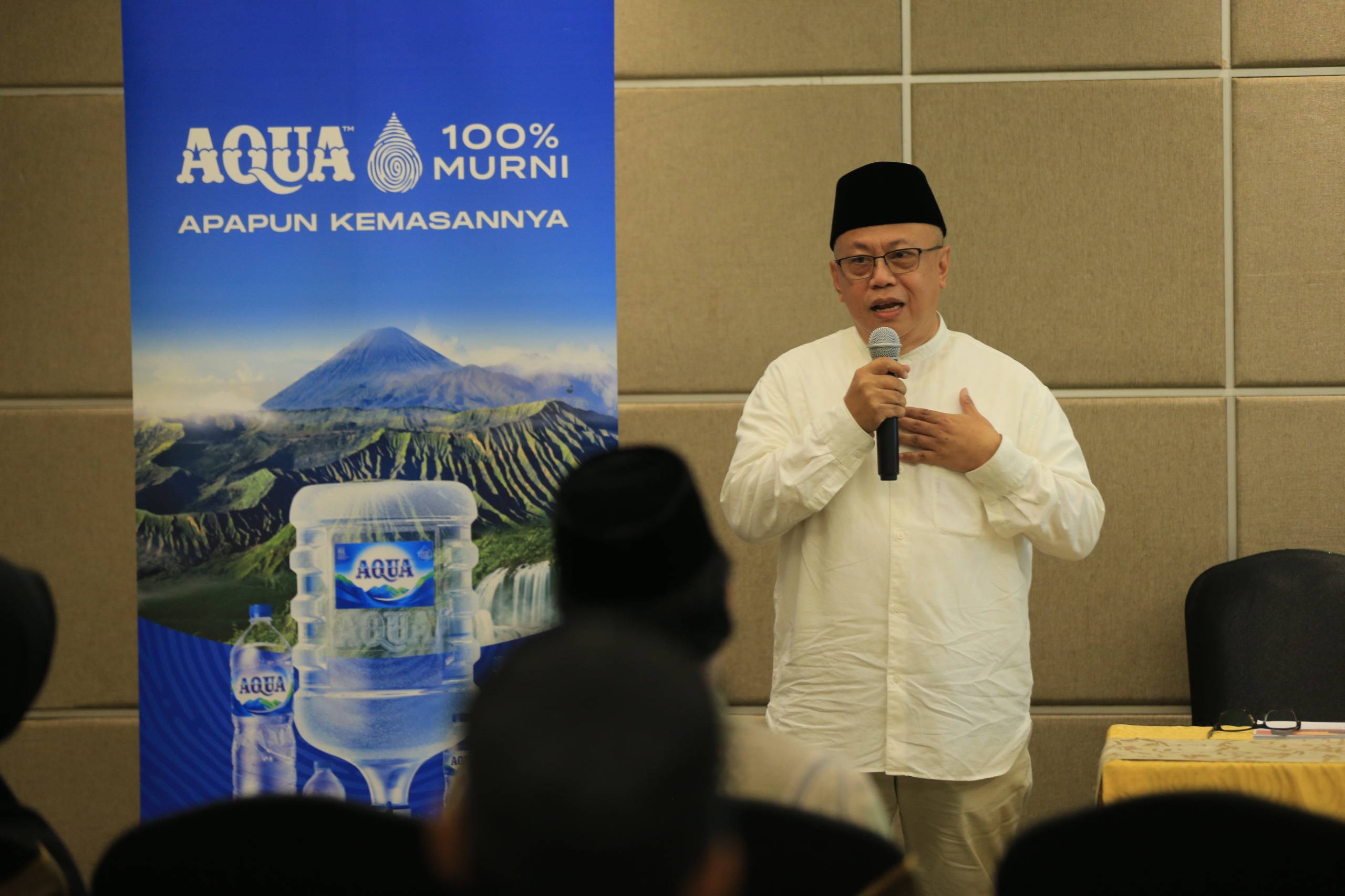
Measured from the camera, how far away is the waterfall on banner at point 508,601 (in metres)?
3.35

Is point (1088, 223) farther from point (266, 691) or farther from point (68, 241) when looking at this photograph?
point (68, 241)

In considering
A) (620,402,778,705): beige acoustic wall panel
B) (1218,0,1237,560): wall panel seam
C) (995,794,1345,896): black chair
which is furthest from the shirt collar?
(995,794,1345,896): black chair

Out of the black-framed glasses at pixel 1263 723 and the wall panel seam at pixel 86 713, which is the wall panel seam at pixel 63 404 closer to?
the wall panel seam at pixel 86 713

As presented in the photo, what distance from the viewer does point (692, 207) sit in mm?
3338

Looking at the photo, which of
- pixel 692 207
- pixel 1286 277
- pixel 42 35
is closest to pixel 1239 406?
pixel 1286 277

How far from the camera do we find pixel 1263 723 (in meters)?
2.40

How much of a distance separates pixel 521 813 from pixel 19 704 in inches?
32.8

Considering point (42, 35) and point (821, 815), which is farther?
point (42, 35)

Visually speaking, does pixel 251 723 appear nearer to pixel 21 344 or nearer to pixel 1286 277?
pixel 21 344

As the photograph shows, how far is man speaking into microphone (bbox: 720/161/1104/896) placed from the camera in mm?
2291

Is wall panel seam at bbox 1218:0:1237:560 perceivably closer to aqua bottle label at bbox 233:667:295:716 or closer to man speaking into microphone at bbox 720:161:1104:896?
man speaking into microphone at bbox 720:161:1104:896

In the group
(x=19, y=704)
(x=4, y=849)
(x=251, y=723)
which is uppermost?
(x=19, y=704)

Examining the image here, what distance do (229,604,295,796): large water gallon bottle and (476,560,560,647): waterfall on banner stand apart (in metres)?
0.58

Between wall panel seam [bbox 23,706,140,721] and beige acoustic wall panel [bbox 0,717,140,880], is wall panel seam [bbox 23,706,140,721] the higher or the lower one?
the higher one
